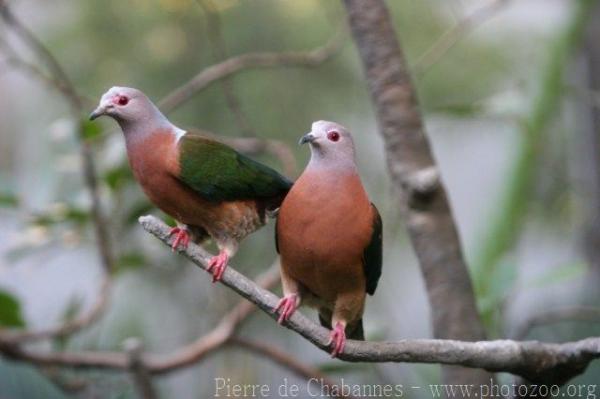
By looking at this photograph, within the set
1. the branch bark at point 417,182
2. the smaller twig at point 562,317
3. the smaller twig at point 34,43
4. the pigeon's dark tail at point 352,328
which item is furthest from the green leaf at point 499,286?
the smaller twig at point 34,43

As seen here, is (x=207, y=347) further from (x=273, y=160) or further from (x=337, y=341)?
(x=337, y=341)

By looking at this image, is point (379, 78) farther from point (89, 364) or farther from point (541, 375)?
point (89, 364)

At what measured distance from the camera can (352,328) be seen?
1623mm

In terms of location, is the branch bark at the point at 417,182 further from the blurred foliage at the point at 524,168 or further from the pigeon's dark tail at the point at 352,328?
the blurred foliage at the point at 524,168

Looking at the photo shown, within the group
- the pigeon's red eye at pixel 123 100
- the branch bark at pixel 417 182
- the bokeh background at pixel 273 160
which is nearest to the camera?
the pigeon's red eye at pixel 123 100

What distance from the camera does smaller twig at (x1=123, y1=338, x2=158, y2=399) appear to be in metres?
2.26

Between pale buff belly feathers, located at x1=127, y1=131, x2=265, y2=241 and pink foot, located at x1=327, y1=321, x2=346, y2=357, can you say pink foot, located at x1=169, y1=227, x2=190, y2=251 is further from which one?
pink foot, located at x1=327, y1=321, x2=346, y2=357

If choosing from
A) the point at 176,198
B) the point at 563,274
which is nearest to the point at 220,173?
the point at 176,198

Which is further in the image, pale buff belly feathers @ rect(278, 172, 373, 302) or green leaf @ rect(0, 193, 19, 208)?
green leaf @ rect(0, 193, 19, 208)

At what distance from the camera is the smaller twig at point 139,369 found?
7.40 ft

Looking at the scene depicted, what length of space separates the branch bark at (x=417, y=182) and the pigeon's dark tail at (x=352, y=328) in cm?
51

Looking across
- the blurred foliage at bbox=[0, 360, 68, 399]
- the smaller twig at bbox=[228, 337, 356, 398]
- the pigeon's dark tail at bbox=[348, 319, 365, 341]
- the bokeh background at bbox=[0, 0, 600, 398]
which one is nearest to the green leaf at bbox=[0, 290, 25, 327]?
the bokeh background at bbox=[0, 0, 600, 398]

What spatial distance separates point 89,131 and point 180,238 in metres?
1.18

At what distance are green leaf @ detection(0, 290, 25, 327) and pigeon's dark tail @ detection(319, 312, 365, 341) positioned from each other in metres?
1.25
